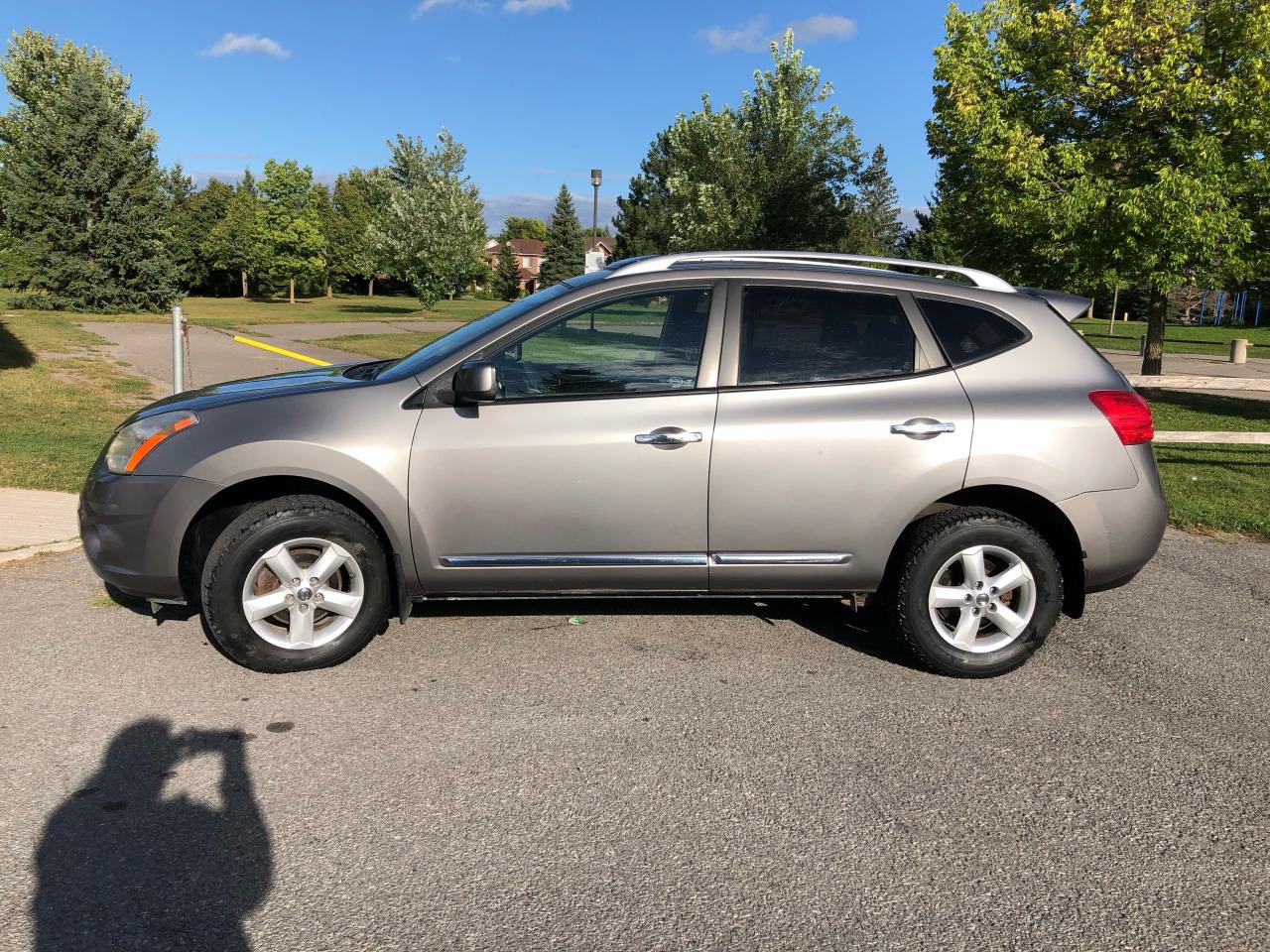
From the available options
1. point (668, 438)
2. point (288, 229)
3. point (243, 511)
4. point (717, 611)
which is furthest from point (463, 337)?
point (288, 229)

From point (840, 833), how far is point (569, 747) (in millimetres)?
1058

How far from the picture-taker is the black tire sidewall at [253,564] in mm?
4133

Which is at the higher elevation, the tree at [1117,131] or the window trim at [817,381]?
the tree at [1117,131]

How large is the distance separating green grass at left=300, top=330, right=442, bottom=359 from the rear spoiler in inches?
717

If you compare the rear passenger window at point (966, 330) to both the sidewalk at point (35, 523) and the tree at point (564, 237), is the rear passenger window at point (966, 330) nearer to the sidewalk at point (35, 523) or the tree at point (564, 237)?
the sidewalk at point (35, 523)

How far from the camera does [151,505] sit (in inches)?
164

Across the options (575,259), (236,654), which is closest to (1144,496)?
(236,654)

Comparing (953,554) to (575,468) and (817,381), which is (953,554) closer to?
(817,381)

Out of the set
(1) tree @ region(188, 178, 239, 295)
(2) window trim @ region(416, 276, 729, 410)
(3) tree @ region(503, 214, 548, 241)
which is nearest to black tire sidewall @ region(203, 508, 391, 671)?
(2) window trim @ region(416, 276, 729, 410)

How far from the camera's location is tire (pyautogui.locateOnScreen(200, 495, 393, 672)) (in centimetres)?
414

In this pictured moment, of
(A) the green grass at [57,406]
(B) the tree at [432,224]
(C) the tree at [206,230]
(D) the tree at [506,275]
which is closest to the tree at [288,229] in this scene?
(C) the tree at [206,230]

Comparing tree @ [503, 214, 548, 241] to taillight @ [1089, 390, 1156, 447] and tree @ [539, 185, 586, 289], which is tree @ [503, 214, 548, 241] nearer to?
tree @ [539, 185, 586, 289]

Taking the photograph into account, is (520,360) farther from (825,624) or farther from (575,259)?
(575,259)

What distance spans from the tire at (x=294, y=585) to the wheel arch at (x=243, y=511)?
0.06m
